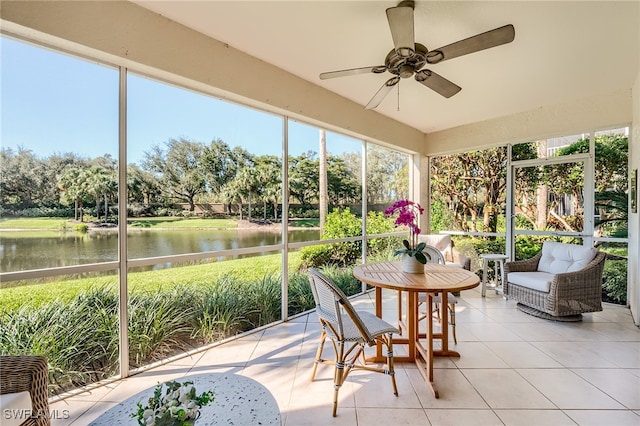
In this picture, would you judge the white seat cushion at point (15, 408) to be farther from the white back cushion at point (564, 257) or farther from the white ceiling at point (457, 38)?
→ the white back cushion at point (564, 257)

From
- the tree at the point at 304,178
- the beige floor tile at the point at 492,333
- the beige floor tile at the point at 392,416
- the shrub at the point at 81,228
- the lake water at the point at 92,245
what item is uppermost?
the tree at the point at 304,178

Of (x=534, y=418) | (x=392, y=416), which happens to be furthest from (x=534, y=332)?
(x=392, y=416)

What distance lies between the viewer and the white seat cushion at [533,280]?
334cm

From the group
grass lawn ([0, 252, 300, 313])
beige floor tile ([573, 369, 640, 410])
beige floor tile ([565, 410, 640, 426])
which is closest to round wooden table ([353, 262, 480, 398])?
beige floor tile ([565, 410, 640, 426])

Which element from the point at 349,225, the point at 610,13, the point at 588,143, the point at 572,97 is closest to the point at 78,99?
the point at 349,225

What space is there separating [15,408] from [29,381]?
0.41 feet

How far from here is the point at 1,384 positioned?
125cm

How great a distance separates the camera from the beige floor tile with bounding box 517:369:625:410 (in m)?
1.87

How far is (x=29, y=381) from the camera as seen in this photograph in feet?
4.26

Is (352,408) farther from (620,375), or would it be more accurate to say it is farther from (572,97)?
(572,97)

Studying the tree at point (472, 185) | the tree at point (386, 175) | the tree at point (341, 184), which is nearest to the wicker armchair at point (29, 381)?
the tree at point (341, 184)

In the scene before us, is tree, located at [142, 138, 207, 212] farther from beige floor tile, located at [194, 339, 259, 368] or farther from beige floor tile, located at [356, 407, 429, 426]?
beige floor tile, located at [356, 407, 429, 426]

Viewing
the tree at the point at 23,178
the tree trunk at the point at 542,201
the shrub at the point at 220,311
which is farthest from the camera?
the tree trunk at the point at 542,201

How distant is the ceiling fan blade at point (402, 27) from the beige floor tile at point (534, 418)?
2.53 m
